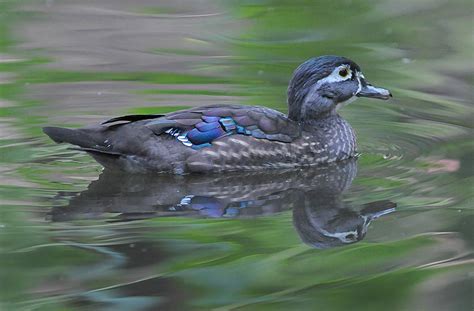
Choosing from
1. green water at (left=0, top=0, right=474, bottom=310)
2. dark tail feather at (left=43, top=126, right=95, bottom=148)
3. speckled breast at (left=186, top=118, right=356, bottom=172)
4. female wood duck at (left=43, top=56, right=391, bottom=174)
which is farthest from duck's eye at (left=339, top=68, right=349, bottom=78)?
dark tail feather at (left=43, top=126, right=95, bottom=148)

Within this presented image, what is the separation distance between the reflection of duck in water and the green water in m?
0.02

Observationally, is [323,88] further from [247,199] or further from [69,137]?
[69,137]

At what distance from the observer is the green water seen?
7465 mm

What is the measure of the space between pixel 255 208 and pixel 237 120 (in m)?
1.21

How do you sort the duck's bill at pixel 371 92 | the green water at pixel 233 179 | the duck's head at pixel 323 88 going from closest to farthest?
the green water at pixel 233 179, the duck's head at pixel 323 88, the duck's bill at pixel 371 92

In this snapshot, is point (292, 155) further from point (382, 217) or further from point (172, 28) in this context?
point (172, 28)

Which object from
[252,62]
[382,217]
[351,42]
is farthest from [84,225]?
[351,42]

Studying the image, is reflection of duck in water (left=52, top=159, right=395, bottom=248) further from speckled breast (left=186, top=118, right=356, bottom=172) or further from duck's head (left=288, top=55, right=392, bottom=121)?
duck's head (left=288, top=55, right=392, bottom=121)

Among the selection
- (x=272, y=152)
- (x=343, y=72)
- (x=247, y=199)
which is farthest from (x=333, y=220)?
(x=343, y=72)

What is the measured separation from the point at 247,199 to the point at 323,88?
60.8 inches

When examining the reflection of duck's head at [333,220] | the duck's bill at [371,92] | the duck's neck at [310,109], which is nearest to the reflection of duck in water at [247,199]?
the reflection of duck's head at [333,220]

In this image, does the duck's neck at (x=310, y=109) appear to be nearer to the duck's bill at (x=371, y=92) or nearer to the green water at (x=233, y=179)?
the duck's bill at (x=371, y=92)

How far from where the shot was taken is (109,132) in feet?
32.1

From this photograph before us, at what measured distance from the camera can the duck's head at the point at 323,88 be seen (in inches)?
405
